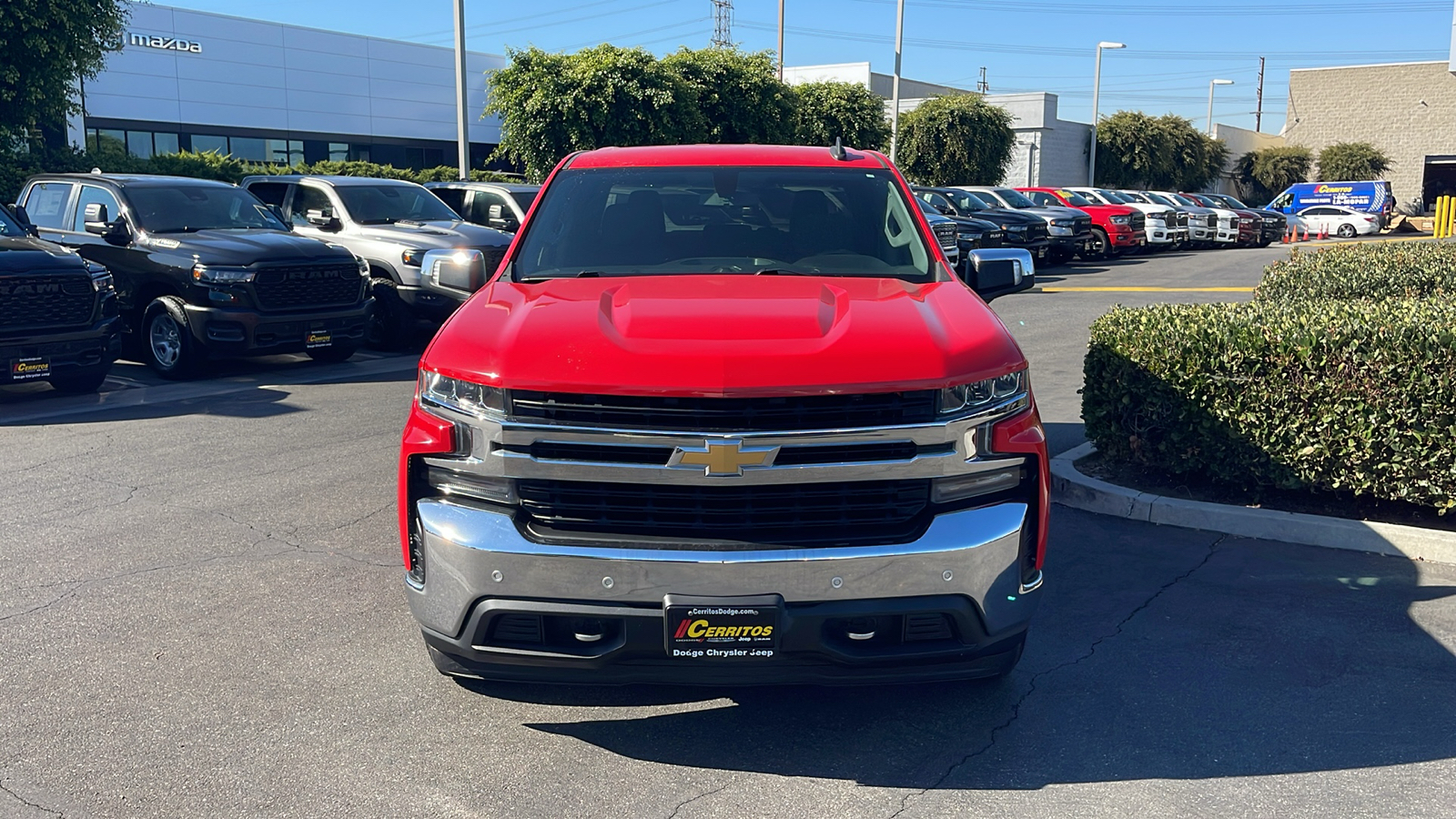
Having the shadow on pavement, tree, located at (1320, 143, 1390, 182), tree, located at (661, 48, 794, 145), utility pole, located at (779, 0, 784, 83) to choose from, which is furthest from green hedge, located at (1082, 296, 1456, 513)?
tree, located at (1320, 143, 1390, 182)

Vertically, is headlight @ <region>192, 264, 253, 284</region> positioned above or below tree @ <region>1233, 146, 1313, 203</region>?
below

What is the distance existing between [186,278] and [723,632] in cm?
937

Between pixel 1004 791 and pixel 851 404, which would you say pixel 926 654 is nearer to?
pixel 1004 791

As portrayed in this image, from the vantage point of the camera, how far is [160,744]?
152 inches

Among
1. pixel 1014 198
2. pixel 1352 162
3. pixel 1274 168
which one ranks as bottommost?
pixel 1014 198

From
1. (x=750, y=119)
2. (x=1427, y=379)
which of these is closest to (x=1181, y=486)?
(x=1427, y=379)

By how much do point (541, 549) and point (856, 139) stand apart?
3085 centimetres

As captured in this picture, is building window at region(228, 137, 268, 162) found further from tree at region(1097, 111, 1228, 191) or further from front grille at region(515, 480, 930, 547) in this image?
front grille at region(515, 480, 930, 547)

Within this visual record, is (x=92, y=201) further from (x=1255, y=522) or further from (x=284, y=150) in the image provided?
(x=284, y=150)

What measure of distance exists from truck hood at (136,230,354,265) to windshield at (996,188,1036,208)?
20.5 metres

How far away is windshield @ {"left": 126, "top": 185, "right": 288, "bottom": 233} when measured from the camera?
1180 cm

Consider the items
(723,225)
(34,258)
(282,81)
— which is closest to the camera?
(723,225)

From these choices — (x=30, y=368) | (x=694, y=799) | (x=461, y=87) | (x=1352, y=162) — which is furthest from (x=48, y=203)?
(x=1352, y=162)

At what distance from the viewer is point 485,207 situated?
15562mm
